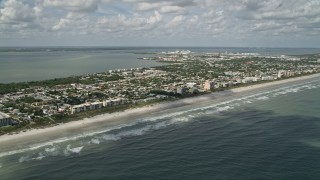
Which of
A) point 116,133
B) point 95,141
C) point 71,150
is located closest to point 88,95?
point 116,133

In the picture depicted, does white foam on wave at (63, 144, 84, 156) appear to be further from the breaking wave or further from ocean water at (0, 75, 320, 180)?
ocean water at (0, 75, 320, 180)

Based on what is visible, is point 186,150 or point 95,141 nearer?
point 186,150

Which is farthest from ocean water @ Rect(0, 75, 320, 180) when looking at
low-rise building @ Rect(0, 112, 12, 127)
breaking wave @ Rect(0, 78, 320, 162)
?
low-rise building @ Rect(0, 112, 12, 127)

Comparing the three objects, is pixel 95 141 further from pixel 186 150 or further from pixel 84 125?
pixel 186 150

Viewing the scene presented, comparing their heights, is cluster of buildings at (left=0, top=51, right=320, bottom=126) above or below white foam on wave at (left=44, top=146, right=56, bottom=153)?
above

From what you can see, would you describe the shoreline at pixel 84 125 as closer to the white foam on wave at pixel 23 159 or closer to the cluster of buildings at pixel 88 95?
the white foam on wave at pixel 23 159

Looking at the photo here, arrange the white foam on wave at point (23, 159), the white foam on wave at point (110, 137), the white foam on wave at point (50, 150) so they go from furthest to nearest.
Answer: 1. the white foam on wave at point (110, 137)
2. the white foam on wave at point (50, 150)
3. the white foam on wave at point (23, 159)

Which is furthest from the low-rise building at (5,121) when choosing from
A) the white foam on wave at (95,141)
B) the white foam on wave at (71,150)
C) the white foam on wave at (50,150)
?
the white foam on wave at (95,141)

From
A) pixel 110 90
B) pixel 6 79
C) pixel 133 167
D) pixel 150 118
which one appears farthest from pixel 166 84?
pixel 133 167
